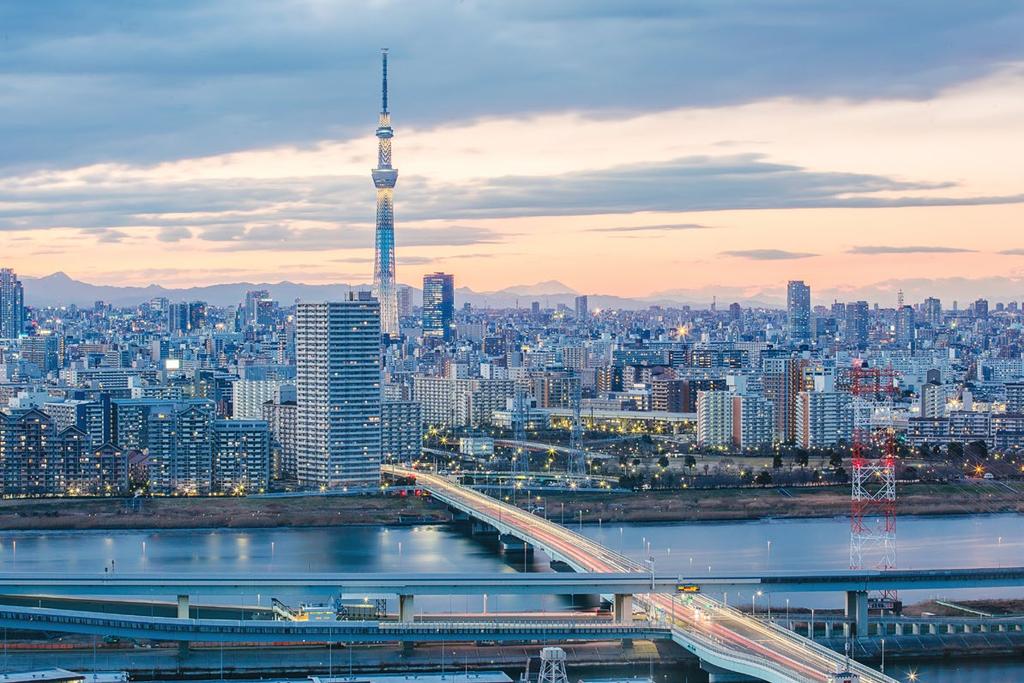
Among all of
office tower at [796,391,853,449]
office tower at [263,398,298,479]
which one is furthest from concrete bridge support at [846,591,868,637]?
office tower at [796,391,853,449]

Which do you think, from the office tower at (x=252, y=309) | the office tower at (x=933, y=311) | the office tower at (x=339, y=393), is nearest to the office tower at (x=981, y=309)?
the office tower at (x=933, y=311)

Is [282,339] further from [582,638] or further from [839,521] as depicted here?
[582,638]

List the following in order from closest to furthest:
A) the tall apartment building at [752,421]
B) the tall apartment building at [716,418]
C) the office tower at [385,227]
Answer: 1. the tall apartment building at [752,421]
2. the tall apartment building at [716,418]
3. the office tower at [385,227]

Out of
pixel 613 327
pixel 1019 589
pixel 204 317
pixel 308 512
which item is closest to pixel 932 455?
pixel 308 512

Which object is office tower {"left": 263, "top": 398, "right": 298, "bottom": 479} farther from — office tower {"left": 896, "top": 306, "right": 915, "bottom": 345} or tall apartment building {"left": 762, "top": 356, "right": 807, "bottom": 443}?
office tower {"left": 896, "top": 306, "right": 915, "bottom": 345}

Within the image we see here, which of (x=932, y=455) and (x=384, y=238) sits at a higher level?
(x=384, y=238)

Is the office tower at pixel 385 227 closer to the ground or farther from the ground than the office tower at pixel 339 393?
farther from the ground

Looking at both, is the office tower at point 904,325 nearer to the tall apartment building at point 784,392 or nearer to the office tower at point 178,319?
the office tower at point 178,319
